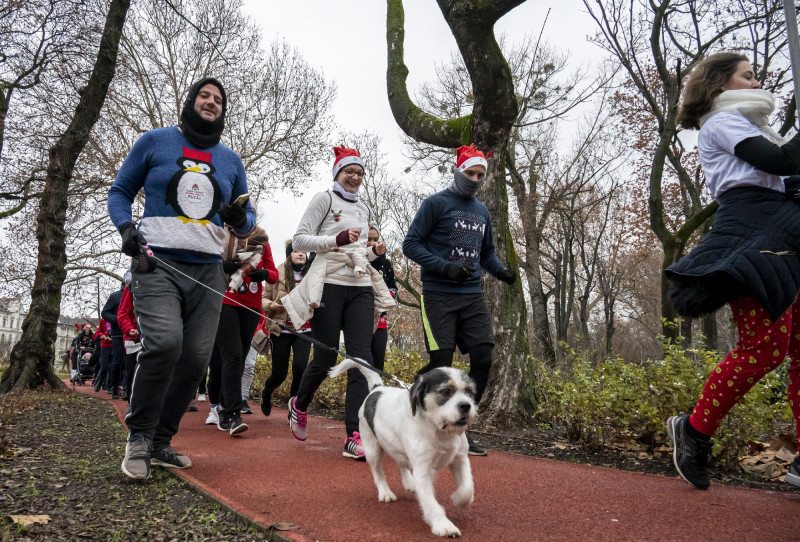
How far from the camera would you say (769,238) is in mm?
3059

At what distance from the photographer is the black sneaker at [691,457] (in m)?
3.37

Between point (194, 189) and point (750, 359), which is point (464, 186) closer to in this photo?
point (194, 189)

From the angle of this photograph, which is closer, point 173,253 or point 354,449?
point 173,253

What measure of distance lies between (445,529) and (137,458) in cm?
212

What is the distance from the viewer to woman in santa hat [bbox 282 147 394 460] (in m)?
4.71

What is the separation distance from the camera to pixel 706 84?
11.5 feet

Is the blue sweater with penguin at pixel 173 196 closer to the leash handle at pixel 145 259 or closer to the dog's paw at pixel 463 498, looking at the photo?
the leash handle at pixel 145 259

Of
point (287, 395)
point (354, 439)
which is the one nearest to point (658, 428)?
point (354, 439)

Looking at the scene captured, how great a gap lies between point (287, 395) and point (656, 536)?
8308mm

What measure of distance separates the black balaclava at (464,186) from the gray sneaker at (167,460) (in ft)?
9.71

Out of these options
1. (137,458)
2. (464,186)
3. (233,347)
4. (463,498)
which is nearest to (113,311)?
(233,347)

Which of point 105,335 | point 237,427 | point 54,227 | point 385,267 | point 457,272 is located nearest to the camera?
point 457,272

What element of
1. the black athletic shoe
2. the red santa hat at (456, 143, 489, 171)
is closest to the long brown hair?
the red santa hat at (456, 143, 489, 171)

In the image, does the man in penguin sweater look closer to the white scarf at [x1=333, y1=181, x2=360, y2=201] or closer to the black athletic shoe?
the white scarf at [x1=333, y1=181, x2=360, y2=201]
